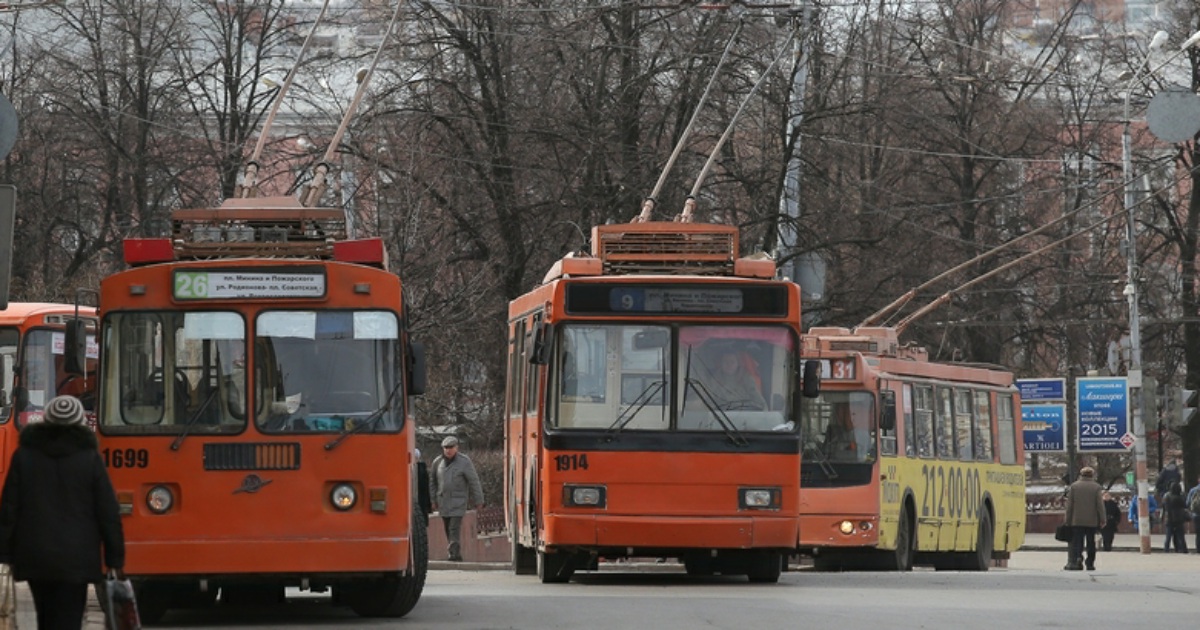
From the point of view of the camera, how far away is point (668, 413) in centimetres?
1814

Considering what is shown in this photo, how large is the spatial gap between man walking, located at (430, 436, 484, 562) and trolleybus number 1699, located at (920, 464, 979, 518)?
17.3 ft

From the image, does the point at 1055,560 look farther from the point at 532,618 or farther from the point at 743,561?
the point at 532,618

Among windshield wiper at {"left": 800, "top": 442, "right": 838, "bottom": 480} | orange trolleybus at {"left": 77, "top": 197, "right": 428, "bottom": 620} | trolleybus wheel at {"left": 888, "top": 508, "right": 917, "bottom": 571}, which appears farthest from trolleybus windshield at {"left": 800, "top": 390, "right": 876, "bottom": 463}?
orange trolleybus at {"left": 77, "top": 197, "right": 428, "bottom": 620}

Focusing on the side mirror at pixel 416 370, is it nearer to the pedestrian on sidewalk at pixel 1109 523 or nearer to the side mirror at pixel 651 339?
the side mirror at pixel 651 339

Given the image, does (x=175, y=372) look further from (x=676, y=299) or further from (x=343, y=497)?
(x=676, y=299)

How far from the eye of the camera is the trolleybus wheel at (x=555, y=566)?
63.2 feet

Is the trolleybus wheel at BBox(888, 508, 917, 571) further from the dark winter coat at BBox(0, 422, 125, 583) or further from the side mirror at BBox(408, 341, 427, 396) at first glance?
the dark winter coat at BBox(0, 422, 125, 583)

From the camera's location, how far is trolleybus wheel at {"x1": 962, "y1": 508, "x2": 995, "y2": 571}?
28.7 metres

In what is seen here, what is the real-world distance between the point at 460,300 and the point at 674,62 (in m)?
4.87

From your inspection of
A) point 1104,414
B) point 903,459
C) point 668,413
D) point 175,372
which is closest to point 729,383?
point 668,413

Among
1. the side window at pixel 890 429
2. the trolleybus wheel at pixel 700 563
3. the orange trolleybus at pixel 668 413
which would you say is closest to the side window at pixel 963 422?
the side window at pixel 890 429

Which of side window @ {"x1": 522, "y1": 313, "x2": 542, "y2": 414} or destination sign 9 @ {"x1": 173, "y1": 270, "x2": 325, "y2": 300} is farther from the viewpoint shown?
side window @ {"x1": 522, "y1": 313, "x2": 542, "y2": 414}

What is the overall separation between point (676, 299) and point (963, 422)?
1100 centimetres

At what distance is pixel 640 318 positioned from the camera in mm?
18391
